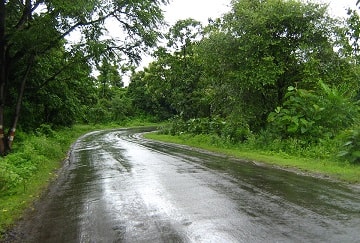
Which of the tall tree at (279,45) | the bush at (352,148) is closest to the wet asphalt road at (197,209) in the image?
the bush at (352,148)

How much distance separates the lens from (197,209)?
7.54 meters

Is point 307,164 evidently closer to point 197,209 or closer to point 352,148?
point 352,148

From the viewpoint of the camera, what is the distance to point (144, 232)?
6.25 meters

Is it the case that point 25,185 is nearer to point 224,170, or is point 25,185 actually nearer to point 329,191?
point 224,170

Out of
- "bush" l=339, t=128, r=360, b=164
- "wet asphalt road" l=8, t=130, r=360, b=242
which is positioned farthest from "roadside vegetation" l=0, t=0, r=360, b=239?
"wet asphalt road" l=8, t=130, r=360, b=242

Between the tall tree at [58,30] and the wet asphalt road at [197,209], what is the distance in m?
6.91

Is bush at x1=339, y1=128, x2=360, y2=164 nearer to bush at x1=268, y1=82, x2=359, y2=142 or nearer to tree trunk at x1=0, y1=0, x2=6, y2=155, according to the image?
bush at x1=268, y1=82, x2=359, y2=142

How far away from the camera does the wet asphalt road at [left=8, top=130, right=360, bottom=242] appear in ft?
19.7

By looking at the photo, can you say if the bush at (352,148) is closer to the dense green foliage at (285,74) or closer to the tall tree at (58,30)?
the dense green foliage at (285,74)

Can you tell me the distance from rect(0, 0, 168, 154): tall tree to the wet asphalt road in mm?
6910

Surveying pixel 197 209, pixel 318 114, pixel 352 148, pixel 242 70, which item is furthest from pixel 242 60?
pixel 197 209

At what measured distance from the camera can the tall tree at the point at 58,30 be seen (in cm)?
1575

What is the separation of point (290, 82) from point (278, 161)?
24.1 feet

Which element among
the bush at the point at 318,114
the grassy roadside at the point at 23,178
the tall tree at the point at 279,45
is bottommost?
the grassy roadside at the point at 23,178
